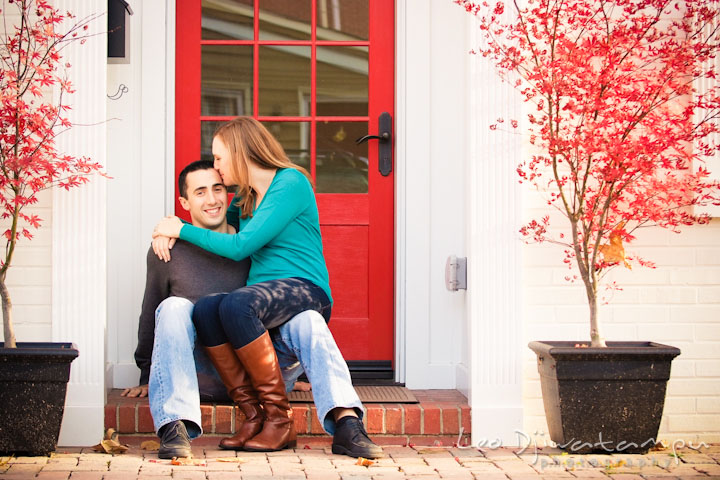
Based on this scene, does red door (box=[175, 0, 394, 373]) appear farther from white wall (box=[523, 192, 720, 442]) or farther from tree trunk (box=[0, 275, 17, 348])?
tree trunk (box=[0, 275, 17, 348])

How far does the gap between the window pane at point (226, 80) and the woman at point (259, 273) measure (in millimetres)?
600

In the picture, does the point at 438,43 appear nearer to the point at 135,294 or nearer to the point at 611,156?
the point at 611,156

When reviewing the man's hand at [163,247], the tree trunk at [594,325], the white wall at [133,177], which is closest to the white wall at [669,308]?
the tree trunk at [594,325]

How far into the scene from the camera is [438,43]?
173 inches

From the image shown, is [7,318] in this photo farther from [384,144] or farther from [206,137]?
[384,144]

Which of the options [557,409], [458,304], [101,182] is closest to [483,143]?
[458,304]

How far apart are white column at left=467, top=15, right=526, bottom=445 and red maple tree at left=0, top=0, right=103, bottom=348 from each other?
1567mm

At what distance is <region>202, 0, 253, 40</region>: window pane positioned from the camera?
175 inches

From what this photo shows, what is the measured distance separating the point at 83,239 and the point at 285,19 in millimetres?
1452

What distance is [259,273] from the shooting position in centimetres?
381

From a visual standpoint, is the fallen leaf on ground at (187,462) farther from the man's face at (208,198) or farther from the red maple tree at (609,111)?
the red maple tree at (609,111)

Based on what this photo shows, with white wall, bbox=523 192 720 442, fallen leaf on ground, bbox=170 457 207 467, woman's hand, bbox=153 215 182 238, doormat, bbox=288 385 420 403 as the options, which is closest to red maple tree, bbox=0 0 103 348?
woman's hand, bbox=153 215 182 238

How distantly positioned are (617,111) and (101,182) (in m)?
2.08

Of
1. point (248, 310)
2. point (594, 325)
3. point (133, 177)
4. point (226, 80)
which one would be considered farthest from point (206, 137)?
point (594, 325)
